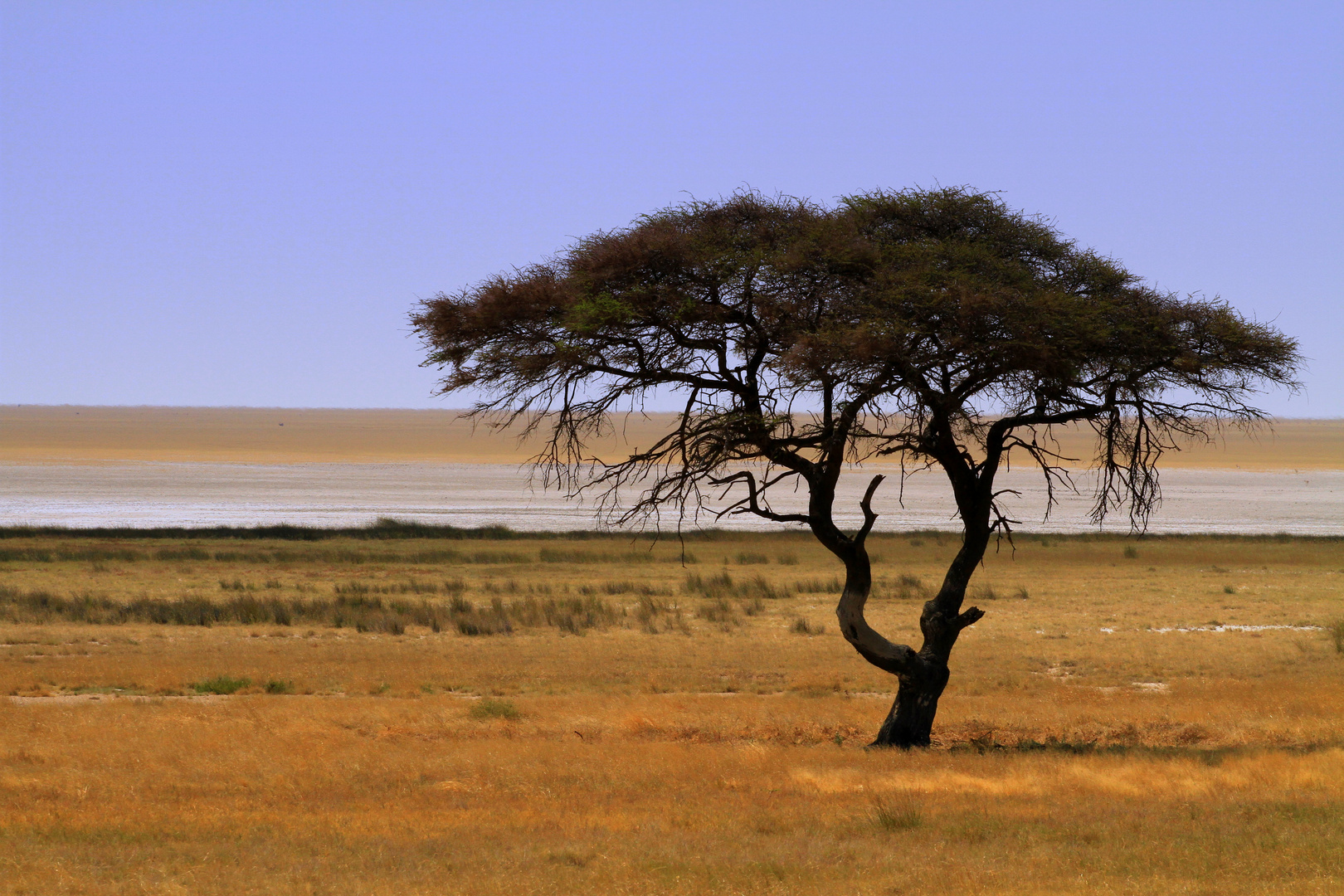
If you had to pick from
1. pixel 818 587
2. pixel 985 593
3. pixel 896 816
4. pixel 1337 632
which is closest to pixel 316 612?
pixel 818 587

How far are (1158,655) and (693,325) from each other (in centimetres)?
1517

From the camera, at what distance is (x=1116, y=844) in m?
9.40

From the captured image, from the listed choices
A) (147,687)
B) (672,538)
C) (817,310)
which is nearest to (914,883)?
(817,310)

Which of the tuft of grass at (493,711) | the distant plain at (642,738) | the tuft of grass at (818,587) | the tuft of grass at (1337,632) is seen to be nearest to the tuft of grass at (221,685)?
the distant plain at (642,738)

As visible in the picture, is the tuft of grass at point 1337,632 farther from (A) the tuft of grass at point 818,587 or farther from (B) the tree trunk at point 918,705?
(B) the tree trunk at point 918,705

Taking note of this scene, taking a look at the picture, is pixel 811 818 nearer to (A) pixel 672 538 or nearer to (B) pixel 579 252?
(B) pixel 579 252

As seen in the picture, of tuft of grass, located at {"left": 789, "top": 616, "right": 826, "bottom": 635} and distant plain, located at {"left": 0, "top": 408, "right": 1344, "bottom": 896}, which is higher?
distant plain, located at {"left": 0, "top": 408, "right": 1344, "bottom": 896}

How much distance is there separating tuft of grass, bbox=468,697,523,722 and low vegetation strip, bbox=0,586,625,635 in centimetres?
1026

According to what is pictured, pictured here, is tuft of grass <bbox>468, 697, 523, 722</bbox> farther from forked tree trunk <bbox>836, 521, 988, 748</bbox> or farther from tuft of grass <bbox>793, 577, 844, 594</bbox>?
tuft of grass <bbox>793, 577, 844, 594</bbox>

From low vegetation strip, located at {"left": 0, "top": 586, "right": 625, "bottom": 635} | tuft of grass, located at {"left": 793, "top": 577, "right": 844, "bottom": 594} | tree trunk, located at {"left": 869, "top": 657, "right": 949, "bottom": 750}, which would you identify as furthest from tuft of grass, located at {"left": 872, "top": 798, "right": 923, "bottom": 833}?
tuft of grass, located at {"left": 793, "top": 577, "right": 844, "bottom": 594}

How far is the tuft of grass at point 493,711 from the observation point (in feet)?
57.1

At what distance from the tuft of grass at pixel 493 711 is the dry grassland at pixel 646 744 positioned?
0.30 ft

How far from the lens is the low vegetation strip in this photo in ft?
93.1

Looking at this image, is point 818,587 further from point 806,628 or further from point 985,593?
point 806,628
